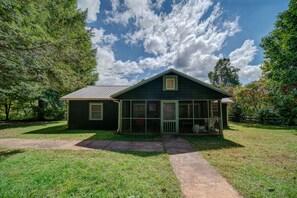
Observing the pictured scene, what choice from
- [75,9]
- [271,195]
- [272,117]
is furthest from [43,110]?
[272,117]

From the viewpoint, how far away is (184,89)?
30.1 ft

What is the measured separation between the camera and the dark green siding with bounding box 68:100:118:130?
36.9ft

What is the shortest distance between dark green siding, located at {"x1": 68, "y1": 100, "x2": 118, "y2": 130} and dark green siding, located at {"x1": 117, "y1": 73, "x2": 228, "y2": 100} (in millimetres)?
2454

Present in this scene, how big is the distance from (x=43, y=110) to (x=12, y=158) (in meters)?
16.3

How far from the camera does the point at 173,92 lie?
9.22m

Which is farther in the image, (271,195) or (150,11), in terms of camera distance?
(150,11)

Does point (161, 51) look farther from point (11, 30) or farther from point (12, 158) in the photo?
point (12, 158)

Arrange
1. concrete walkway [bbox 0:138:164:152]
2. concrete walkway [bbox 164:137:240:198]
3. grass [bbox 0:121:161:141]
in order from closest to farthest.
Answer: concrete walkway [bbox 164:137:240:198], concrete walkway [bbox 0:138:164:152], grass [bbox 0:121:161:141]

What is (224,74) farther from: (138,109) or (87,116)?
(87,116)

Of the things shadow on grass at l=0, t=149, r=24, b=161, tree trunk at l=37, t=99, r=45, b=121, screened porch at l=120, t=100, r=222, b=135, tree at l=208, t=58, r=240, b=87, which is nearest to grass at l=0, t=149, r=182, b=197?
shadow on grass at l=0, t=149, r=24, b=161

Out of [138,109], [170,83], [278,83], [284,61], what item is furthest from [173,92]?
[278,83]

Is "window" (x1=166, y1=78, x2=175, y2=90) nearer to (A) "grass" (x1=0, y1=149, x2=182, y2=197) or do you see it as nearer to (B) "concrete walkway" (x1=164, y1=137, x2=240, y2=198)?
(B) "concrete walkway" (x1=164, y1=137, x2=240, y2=198)

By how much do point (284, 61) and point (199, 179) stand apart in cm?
1427

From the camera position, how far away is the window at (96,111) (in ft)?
37.2
